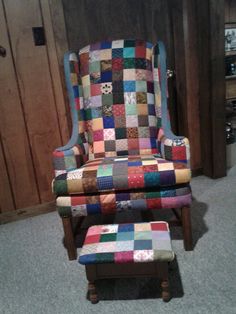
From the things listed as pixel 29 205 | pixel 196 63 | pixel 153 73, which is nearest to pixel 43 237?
pixel 29 205

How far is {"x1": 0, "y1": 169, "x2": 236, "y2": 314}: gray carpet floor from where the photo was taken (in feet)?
3.90

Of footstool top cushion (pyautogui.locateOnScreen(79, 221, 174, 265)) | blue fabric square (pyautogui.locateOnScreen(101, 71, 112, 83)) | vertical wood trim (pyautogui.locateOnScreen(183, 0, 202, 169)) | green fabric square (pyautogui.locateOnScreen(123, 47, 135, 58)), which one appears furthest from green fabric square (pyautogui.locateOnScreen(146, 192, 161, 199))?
vertical wood trim (pyautogui.locateOnScreen(183, 0, 202, 169))

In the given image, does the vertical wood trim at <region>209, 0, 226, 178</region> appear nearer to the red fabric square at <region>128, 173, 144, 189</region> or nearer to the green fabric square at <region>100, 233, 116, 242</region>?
the red fabric square at <region>128, 173, 144, 189</region>

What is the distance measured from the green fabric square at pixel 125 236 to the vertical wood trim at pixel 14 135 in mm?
1106

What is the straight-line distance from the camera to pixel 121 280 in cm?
134

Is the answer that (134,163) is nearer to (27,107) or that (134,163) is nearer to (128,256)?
(128,256)

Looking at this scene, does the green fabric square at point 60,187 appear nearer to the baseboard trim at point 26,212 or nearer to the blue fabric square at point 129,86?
the blue fabric square at point 129,86

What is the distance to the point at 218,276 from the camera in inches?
51.3

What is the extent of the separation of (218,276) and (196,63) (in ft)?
5.39

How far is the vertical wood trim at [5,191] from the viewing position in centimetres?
201

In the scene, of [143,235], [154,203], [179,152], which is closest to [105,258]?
[143,235]

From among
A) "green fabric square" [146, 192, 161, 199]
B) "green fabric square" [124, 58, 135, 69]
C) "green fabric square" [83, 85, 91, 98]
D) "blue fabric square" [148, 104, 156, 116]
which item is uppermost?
Result: "green fabric square" [124, 58, 135, 69]

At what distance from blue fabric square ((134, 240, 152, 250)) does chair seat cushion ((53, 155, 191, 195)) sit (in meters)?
0.28

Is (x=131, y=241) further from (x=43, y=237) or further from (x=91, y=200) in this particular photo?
(x=43, y=237)
